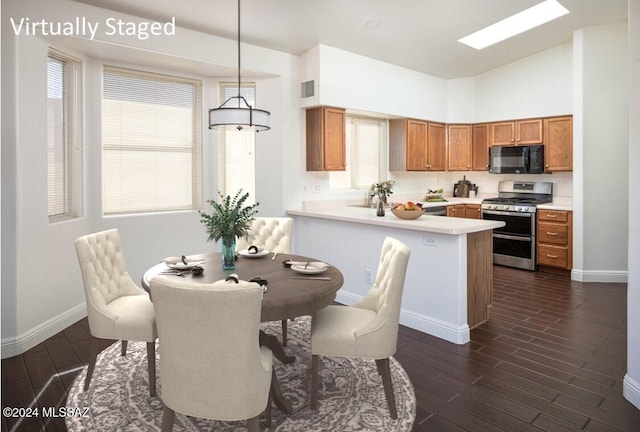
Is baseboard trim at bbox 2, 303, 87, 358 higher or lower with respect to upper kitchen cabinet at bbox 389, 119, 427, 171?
Result: lower

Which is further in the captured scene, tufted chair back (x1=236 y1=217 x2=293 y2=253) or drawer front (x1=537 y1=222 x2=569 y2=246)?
drawer front (x1=537 y1=222 x2=569 y2=246)

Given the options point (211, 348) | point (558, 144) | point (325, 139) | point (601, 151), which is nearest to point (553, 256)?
point (601, 151)

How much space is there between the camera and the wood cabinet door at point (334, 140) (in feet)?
15.9

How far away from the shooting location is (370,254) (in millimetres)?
4094

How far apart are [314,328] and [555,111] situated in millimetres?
5179

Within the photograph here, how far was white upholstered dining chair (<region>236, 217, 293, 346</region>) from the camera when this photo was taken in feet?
12.0

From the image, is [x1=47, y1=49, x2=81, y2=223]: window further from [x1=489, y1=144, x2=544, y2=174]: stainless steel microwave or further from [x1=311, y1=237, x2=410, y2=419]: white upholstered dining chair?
[x1=489, y1=144, x2=544, y2=174]: stainless steel microwave

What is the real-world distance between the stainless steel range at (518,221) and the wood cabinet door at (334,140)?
2.56m

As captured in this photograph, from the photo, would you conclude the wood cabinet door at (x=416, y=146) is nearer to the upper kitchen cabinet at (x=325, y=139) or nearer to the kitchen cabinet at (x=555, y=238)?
the upper kitchen cabinet at (x=325, y=139)

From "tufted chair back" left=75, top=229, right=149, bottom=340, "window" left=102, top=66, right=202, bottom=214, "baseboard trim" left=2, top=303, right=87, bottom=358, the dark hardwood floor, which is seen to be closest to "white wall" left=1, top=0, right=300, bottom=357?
"baseboard trim" left=2, top=303, right=87, bottom=358

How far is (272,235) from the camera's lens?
3703mm

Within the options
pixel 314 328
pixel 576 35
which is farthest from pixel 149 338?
pixel 576 35

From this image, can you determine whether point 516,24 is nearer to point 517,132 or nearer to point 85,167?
point 517,132

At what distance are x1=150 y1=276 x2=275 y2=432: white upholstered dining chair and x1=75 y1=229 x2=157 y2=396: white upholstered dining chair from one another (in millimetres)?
799
